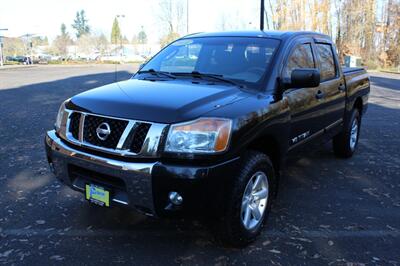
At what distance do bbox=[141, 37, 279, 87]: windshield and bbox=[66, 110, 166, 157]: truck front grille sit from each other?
4.27 ft

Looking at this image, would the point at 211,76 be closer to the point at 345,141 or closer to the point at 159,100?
the point at 159,100

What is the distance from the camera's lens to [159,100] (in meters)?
3.23

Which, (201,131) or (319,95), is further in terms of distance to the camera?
(319,95)

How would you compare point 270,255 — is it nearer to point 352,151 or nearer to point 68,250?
point 68,250

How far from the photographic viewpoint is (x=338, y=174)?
18.3 feet

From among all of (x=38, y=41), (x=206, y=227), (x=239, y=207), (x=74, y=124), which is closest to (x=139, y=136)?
(x=74, y=124)

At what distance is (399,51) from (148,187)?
149 feet

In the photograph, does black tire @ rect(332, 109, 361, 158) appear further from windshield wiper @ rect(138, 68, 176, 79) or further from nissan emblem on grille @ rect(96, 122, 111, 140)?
nissan emblem on grille @ rect(96, 122, 111, 140)

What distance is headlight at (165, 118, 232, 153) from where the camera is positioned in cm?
292

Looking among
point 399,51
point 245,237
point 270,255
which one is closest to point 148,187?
point 245,237

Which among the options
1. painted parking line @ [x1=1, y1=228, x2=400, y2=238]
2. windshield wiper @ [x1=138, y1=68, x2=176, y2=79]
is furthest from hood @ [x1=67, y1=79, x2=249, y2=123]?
painted parking line @ [x1=1, y1=228, x2=400, y2=238]

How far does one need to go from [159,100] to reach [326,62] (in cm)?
290

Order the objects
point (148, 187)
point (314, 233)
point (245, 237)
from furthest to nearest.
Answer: point (314, 233), point (245, 237), point (148, 187)

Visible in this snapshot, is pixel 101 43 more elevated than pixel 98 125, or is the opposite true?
pixel 101 43
